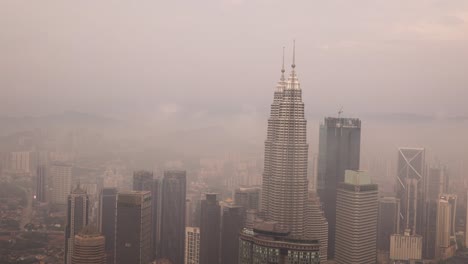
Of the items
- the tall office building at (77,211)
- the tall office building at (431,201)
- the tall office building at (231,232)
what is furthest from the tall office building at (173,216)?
the tall office building at (431,201)

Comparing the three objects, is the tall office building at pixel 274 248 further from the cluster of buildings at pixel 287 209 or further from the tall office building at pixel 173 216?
the tall office building at pixel 173 216

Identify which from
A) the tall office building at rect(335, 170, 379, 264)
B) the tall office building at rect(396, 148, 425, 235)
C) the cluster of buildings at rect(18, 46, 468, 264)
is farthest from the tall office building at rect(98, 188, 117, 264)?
the tall office building at rect(396, 148, 425, 235)

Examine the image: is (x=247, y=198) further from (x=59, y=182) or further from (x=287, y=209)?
(x=59, y=182)

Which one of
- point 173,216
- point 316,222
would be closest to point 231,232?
point 173,216

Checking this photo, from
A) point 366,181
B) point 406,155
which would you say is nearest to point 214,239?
point 366,181

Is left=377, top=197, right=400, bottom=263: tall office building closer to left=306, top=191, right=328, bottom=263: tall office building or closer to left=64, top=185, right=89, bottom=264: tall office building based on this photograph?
left=306, top=191, right=328, bottom=263: tall office building
